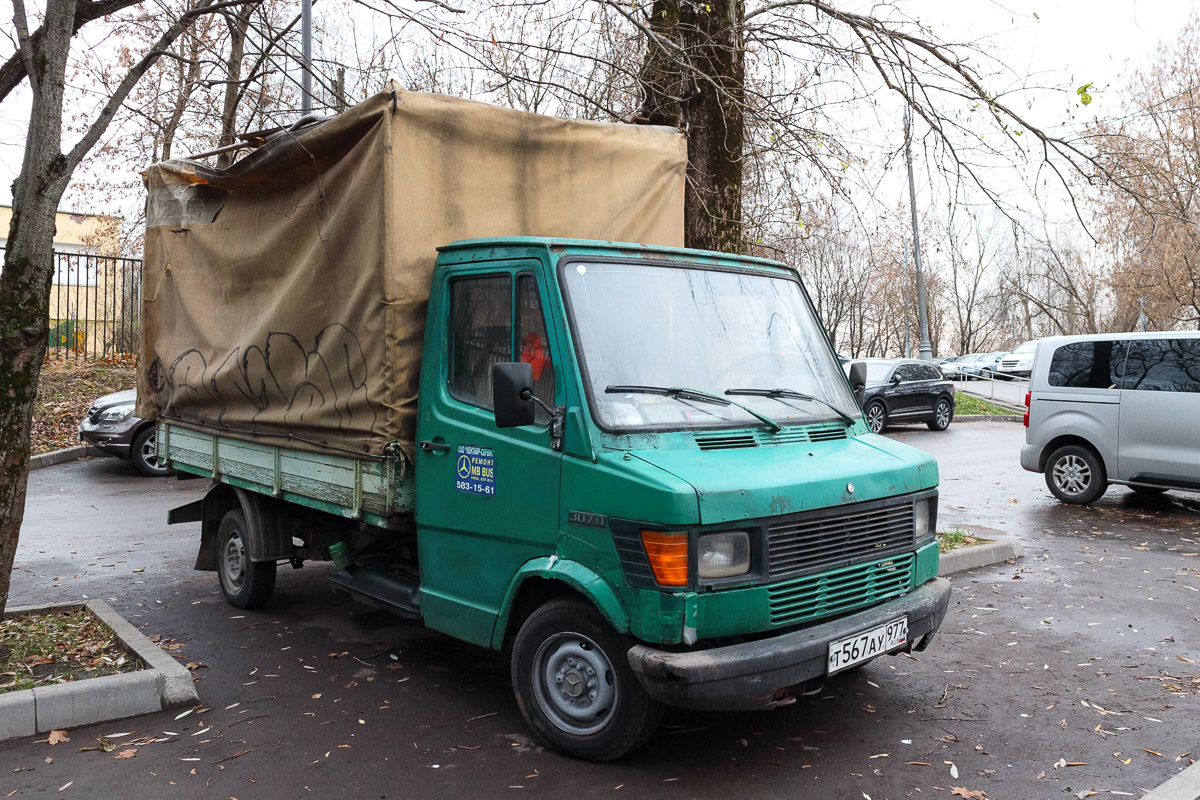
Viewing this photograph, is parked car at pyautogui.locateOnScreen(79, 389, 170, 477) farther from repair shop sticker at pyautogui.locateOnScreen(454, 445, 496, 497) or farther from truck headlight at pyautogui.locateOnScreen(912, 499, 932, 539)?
truck headlight at pyautogui.locateOnScreen(912, 499, 932, 539)

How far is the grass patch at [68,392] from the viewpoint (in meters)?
16.0

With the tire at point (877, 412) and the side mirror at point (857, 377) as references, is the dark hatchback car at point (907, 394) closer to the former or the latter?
the tire at point (877, 412)

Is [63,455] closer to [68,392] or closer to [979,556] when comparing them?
[68,392]

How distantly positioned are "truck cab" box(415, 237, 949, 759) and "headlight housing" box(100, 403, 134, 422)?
10.9 m

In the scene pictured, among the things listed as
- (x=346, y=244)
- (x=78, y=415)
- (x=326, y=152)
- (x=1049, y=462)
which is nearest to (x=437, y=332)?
(x=346, y=244)

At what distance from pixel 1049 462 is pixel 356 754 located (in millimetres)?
9653

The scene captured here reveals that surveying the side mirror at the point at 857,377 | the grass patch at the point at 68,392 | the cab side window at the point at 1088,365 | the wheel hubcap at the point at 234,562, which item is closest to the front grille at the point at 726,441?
the side mirror at the point at 857,377

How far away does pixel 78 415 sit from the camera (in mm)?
16969

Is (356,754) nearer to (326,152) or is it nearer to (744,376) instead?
(744,376)

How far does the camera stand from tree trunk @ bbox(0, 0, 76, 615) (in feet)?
17.2

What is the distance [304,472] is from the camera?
5.64m

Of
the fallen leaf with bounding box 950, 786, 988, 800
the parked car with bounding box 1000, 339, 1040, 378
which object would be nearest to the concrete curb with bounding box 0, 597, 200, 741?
the fallen leaf with bounding box 950, 786, 988, 800

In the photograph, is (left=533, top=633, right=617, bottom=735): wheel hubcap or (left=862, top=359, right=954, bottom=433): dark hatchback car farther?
(left=862, top=359, right=954, bottom=433): dark hatchback car

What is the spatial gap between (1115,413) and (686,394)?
8201 millimetres
